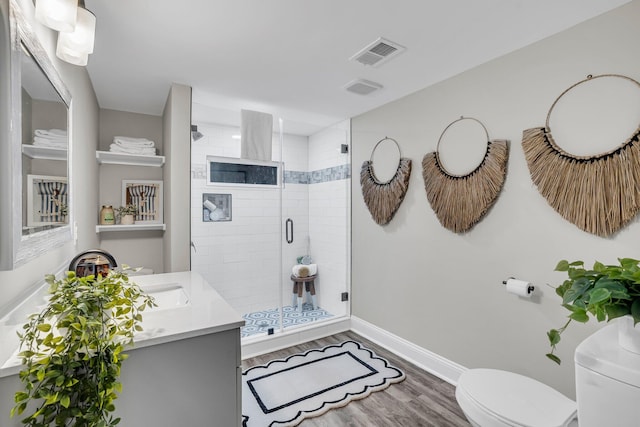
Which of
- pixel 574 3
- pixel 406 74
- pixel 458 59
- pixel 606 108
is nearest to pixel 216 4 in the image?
pixel 406 74

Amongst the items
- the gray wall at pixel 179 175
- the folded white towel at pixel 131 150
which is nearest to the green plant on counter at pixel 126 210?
the folded white towel at pixel 131 150

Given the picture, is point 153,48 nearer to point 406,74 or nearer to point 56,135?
point 56,135

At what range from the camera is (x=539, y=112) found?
6.15 feet

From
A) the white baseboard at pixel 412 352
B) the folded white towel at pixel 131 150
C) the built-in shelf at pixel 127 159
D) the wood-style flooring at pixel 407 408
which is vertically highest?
the folded white towel at pixel 131 150

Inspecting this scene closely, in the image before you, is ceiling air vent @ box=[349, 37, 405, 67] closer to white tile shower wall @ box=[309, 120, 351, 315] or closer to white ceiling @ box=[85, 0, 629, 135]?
white ceiling @ box=[85, 0, 629, 135]

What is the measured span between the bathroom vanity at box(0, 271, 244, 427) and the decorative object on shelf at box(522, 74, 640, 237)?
6.12 feet

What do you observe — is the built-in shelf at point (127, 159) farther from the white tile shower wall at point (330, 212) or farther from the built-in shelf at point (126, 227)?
the white tile shower wall at point (330, 212)

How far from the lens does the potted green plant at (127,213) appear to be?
2.96 metres

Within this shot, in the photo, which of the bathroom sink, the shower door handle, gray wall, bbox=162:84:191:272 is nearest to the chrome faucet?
the bathroom sink

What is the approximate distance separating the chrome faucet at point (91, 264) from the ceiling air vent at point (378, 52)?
1.86 m

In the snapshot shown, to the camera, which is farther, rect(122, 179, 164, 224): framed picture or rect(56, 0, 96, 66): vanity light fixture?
rect(122, 179, 164, 224): framed picture

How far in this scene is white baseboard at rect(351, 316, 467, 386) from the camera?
2395 millimetres

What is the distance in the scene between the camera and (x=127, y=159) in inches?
115

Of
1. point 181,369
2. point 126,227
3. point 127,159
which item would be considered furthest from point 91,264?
point 127,159
